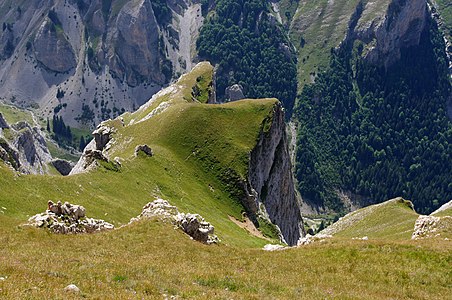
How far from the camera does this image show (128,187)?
Answer: 301ft

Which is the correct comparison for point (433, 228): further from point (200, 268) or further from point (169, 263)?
point (169, 263)

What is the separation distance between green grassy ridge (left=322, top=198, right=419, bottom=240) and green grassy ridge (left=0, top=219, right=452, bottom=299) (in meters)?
58.6

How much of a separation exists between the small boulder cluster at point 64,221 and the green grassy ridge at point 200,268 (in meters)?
2.88

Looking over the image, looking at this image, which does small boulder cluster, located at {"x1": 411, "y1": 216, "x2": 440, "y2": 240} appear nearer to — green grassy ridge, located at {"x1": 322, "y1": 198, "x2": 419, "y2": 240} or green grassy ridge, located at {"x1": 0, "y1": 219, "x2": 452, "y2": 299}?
green grassy ridge, located at {"x1": 0, "y1": 219, "x2": 452, "y2": 299}

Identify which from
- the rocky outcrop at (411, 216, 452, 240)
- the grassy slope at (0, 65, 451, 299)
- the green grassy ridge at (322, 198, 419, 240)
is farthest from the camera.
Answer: the green grassy ridge at (322, 198, 419, 240)

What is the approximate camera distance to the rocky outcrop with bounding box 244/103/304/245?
138 meters

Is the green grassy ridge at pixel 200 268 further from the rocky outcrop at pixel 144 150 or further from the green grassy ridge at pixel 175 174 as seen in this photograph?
the rocky outcrop at pixel 144 150

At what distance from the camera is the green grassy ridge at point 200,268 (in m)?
24.5

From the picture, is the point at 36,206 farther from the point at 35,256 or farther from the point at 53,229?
the point at 35,256

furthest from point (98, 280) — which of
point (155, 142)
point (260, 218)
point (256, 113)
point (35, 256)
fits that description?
point (256, 113)

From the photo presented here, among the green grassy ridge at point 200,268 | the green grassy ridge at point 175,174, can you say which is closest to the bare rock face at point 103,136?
the green grassy ridge at point 175,174

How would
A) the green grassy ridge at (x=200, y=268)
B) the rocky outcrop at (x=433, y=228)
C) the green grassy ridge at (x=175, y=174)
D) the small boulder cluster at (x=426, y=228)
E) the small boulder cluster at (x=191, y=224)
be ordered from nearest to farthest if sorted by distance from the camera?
the green grassy ridge at (x=200, y=268) → the small boulder cluster at (x=191, y=224) → the rocky outcrop at (x=433, y=228) → the small boulder cluster at (x=426, y=228) → the green grassy ridge at (x=175, y=174)

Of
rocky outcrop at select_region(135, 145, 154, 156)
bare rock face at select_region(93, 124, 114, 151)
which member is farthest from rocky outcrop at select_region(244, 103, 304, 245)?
bare rock face at select_region(93, 124, 114, 151)

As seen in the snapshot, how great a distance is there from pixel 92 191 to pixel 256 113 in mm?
80343
